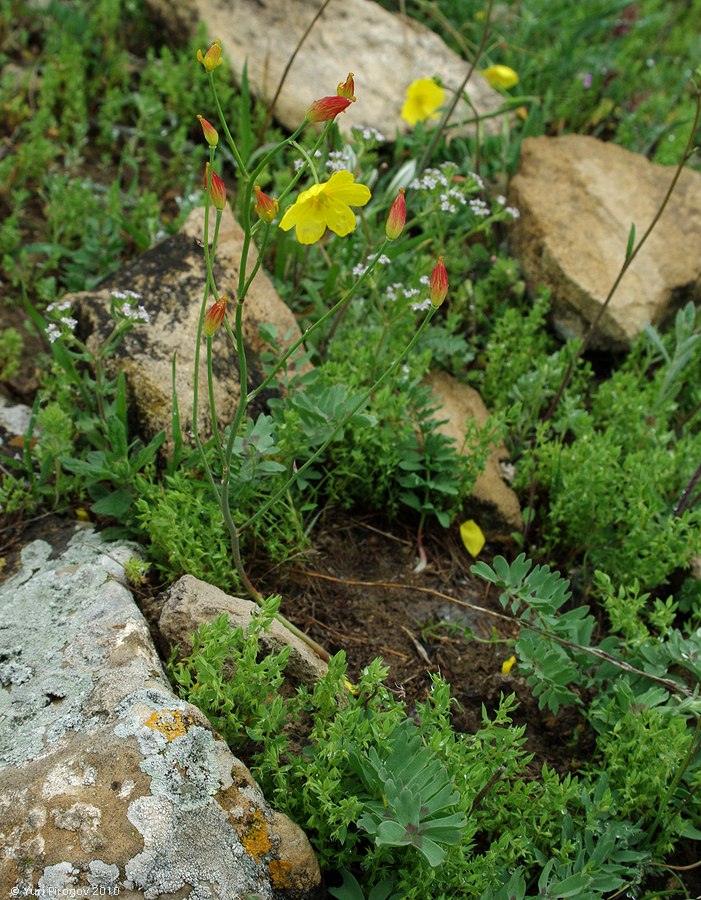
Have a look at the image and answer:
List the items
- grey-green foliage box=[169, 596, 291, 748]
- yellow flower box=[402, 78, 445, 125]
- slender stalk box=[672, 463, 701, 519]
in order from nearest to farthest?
grey-green foliage box=[169, 596, 291, 748] → slender stalk box=[672, 463, 701, 519] → yellow flower box=[402, 78, 445, 125]

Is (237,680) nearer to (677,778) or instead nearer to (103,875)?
(103,875)

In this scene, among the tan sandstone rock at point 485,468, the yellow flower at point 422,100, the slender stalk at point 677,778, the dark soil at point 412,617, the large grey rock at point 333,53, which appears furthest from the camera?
the large grey rock at point 333,53

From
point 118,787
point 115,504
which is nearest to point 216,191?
point 115,504

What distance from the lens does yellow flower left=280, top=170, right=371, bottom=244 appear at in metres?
1.94

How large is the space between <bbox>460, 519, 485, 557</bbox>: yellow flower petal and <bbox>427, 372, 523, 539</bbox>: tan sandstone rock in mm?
49

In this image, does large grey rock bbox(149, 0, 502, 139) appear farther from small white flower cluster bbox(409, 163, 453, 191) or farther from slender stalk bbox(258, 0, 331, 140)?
small white flower cluster bbox(409, 163, 453, 191)

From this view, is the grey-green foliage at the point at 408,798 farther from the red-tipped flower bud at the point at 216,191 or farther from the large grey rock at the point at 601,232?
the large grey rock at the point at 601,232

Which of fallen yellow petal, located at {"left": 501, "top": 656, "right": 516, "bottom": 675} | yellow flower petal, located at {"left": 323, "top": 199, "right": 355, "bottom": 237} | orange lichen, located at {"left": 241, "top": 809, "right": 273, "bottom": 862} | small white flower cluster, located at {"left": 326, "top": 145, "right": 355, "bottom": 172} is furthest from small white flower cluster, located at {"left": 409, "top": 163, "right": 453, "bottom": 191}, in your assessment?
orange lichen, located at {"left": 241, "top": 809, "right": 273, "bottom": 862}

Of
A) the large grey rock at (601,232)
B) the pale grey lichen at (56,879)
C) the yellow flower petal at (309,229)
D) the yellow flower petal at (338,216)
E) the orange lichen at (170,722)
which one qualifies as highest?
the yellow flower petal at (338,216)

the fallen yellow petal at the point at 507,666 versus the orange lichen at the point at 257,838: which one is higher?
the orange lichen at the point at 257,838

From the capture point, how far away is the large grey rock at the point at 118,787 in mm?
1680

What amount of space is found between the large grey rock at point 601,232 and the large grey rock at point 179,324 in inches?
52.9

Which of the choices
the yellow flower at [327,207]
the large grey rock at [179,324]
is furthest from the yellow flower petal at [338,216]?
the large grey rock at [179,324]

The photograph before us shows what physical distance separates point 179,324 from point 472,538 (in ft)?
4.09
